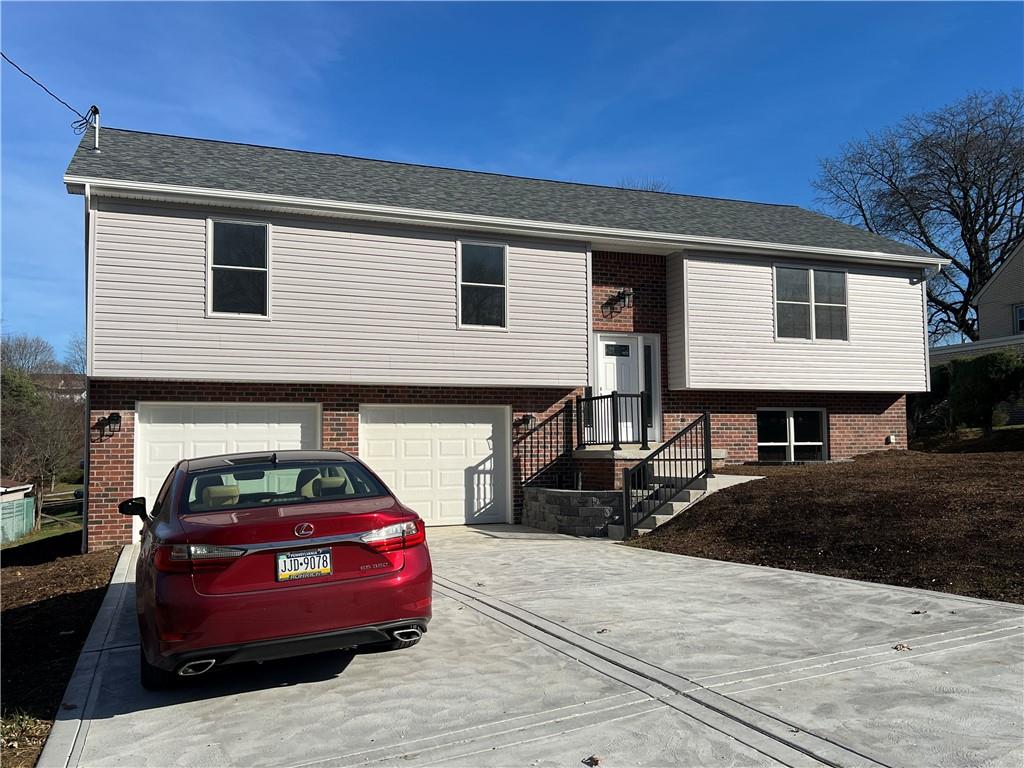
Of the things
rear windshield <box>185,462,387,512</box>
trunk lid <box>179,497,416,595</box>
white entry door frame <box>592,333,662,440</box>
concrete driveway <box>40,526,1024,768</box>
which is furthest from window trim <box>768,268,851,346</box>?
trunk lid <box>179,497,416,595</box>

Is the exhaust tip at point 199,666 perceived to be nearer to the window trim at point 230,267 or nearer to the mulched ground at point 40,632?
the mulched ground at point 40,632

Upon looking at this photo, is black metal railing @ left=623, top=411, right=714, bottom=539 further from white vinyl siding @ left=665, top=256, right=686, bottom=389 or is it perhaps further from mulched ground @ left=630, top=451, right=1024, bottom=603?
white vinyl siding @ left=665, top=256, right=686, bottom=389

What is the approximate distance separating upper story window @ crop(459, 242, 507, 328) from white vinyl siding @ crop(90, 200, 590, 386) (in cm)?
16

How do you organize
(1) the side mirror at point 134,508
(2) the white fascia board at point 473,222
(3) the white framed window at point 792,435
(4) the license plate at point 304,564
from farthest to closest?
(3) the white framed window at point 792,435, (2) the white fascia board at point 473,222, (1) the side mirror at point 134,508, (4) the license plate at point 304,564

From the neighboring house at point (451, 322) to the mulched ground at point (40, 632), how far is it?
5.44ft

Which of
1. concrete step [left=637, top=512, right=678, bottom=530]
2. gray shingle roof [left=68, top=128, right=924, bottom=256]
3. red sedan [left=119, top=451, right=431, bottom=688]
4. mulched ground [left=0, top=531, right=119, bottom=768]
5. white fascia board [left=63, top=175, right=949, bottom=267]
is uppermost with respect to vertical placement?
gray shingle roof [left=68, top=128, right=924, bottom=256]

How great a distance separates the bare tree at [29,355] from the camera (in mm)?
39534

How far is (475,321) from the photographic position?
44.8 feet

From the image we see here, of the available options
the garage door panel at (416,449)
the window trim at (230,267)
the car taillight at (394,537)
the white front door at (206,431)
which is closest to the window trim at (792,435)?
the garage door panel at (416,449)

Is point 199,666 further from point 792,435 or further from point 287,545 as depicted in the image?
point 792,435

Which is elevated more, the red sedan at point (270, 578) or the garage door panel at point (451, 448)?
the garage door panel at point (451, 448)

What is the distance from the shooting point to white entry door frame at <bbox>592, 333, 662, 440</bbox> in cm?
1525

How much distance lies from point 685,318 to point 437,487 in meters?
5.59

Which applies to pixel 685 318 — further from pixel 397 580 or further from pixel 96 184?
pixel 397 580
